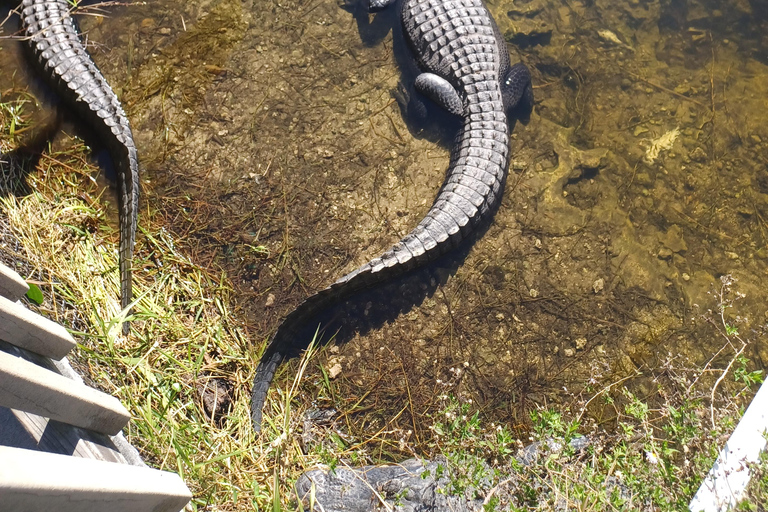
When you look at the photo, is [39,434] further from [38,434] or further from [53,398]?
[53,398]

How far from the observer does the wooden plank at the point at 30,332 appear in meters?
1.76

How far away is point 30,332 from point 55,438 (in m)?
0.39

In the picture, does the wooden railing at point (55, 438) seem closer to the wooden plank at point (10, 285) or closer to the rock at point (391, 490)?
the wooden plank at point (10, 285)

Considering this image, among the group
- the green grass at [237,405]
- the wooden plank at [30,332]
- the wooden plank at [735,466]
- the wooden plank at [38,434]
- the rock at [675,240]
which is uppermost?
the wooden plank at [30,332]

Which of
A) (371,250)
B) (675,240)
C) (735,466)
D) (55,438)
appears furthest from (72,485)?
(675,240)

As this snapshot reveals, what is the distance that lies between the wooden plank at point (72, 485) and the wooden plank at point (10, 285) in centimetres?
91

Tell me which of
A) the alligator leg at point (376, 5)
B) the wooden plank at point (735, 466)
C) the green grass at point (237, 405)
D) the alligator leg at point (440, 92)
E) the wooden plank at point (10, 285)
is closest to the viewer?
the wooden plank at point (10, 285)

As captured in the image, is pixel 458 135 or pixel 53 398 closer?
pixel 53 398

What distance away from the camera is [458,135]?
12.2ft

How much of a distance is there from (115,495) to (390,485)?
1502 mm

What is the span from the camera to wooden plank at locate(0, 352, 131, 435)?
4.91ft

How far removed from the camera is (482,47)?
12.4 feet

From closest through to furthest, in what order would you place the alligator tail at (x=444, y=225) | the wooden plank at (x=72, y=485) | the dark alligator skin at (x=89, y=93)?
A: 1. the wooden plank at (x=72, y=485)
2. the alligator tail at (x=444, y=225)
3. the dark alligator skin at (x=89, y=93)

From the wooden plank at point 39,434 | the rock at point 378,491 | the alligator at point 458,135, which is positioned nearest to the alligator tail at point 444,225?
the alligator at point 458,135
